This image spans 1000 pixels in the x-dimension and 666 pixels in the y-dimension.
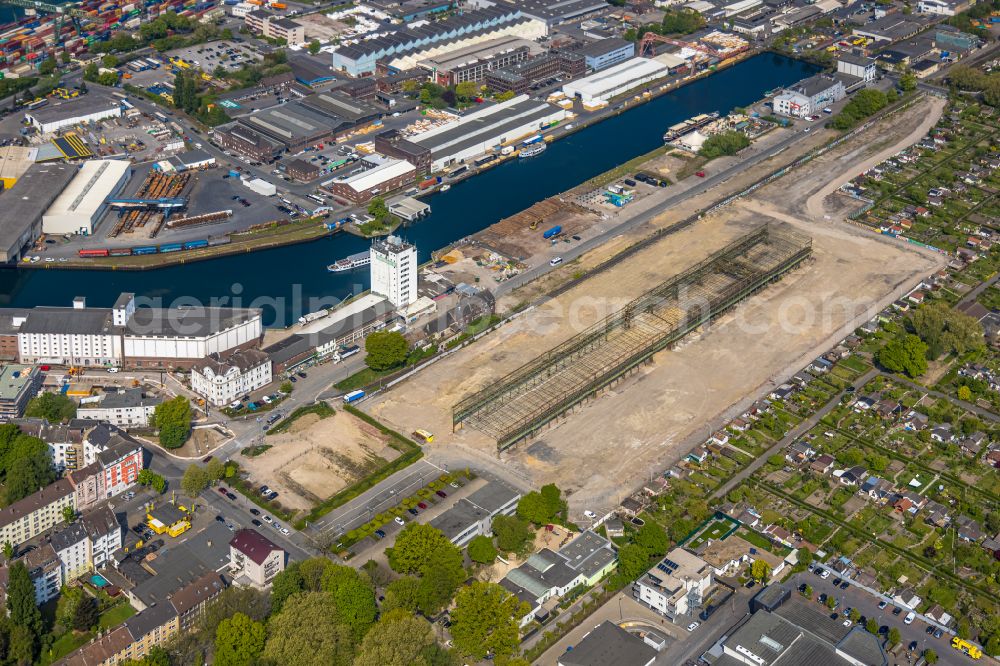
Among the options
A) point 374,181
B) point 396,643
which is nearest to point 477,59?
point 374,181

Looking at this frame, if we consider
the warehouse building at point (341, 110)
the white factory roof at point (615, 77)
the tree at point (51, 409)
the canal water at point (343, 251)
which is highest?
the white factory roof at point (615, 77)

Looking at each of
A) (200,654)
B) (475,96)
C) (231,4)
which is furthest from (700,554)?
(231,4)

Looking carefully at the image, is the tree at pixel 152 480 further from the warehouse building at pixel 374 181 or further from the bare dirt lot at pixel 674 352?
the warehouse building at pixel 374 181

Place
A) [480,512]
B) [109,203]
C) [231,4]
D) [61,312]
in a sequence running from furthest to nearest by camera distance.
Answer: [231,4]
[109,203]
[61,312]
[480,512]

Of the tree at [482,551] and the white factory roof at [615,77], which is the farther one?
the white factory roof at [615,77]

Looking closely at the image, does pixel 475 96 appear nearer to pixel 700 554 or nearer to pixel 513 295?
pixel 513 295

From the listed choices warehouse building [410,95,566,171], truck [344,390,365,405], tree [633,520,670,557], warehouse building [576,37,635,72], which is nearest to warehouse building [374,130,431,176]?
warehouse building [410,95,566,171]

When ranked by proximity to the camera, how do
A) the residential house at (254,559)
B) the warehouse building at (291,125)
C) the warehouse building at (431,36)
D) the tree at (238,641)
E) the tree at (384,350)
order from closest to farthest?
the tree at (238,641)
the residential house at (254,559)
the tree at (384,350)
the warehouse building at (291,125)
the warehouse building at (431,36)

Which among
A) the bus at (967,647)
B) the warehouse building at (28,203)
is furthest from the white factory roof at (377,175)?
the bus at (967,647)
